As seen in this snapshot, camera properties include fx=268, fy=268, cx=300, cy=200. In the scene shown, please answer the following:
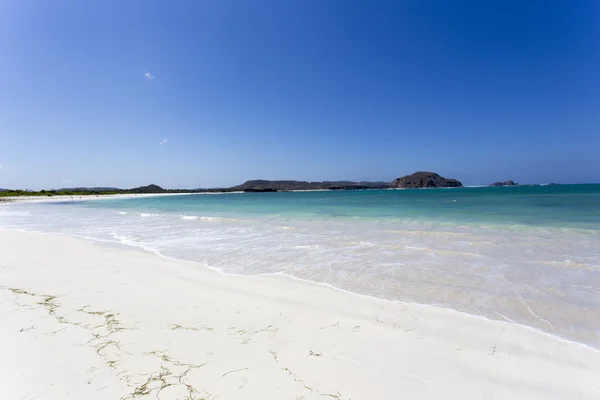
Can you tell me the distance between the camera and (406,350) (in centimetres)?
324

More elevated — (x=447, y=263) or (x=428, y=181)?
(x=428, y=181)

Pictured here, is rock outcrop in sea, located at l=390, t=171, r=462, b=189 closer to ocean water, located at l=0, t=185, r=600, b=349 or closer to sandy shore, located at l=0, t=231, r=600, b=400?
ocean water, located at l=0, t=185, r=600, b=349

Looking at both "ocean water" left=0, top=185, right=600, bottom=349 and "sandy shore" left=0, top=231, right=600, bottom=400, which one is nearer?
"sandy shore" left=0, top=231, right=600, bottom=400

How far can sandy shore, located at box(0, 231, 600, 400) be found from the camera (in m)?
2.58

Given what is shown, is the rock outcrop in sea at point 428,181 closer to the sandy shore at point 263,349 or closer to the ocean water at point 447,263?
the ocean water at point 447,263

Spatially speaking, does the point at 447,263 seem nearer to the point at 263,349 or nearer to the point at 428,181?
the point at 263,349

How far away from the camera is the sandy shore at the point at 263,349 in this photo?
101 inches

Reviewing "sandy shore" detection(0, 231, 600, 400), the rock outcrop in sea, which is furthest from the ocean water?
the rock outcrop in sea

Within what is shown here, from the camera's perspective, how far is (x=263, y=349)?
3.22 meters

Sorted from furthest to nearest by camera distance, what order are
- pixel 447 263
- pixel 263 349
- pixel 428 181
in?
pixel 428 181 → pixel 447 263 → pixel 263 349

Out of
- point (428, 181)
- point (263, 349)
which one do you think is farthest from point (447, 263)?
point (428, 181)

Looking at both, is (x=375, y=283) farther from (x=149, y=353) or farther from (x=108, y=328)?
(x=108, y=328)

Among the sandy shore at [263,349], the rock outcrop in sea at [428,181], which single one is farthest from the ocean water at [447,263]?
the rock outcrop in sea at [428,181]

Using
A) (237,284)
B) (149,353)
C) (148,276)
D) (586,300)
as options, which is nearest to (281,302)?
(237,284)
